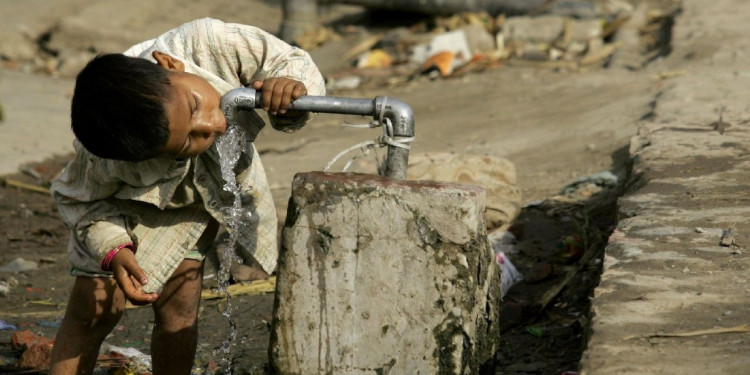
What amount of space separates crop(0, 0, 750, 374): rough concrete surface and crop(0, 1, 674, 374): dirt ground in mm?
25

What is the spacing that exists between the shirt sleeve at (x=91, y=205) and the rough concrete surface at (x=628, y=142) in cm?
134

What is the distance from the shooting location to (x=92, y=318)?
9.30ft

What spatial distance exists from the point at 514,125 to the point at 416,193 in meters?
4.17

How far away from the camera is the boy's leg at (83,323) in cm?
283

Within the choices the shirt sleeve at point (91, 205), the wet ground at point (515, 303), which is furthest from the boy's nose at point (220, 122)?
the wet ground at point (515, 303)

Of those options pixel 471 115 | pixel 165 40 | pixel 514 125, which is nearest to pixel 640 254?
pixel 165 40

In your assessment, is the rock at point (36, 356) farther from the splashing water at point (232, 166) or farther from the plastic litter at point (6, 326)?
the splashing water at point (232, 166)

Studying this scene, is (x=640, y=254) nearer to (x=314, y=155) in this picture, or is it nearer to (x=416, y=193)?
(x=416, y=193)

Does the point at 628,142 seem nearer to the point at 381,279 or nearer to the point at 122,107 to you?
the point at 381,279

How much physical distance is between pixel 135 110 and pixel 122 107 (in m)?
0.03

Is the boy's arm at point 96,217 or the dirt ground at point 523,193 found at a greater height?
the boy's arm at point 96,217

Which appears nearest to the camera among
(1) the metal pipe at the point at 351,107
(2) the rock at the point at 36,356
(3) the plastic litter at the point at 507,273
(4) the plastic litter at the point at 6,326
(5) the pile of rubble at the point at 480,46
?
(1) the metal pipe at the point at 351,107

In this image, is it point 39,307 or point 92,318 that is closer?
point 92,318

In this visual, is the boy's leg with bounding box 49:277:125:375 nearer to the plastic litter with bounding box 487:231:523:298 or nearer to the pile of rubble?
the plastic litter with bounding box 487:231:523:298
